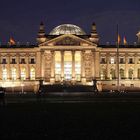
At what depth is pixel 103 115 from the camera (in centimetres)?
3553

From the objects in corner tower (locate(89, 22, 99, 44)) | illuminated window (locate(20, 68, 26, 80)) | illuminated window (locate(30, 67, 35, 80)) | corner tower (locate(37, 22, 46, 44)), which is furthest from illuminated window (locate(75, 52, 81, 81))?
illuminated window (locate(20, 68, 26, 80))

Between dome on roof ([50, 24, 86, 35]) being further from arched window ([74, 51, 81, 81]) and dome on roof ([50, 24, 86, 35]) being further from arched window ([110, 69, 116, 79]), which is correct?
arched window ([110, 69, 116, 79])

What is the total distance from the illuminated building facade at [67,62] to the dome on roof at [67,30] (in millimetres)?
886

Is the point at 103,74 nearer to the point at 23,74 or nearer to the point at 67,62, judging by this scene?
the point at 67,62

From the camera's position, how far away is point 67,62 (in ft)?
419

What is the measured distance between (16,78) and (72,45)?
60.3 ft

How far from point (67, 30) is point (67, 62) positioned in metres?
12.1

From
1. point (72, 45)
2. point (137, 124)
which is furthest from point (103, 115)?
point (72, 45)

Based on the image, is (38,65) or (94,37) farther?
(94,37)

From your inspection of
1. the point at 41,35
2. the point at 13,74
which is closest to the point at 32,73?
the point at 13,74

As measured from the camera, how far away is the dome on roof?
443 feet

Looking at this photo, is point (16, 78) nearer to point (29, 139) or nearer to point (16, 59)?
point (16, 59)

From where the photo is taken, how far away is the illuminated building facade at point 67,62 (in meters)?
126

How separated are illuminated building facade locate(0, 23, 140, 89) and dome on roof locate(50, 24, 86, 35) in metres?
0.89
